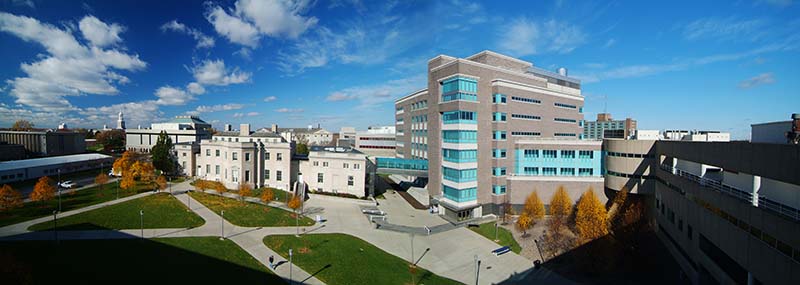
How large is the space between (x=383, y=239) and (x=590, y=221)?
78.8 feet

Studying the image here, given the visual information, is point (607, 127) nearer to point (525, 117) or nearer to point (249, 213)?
point (525, 117)

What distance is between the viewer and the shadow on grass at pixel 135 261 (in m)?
23.8

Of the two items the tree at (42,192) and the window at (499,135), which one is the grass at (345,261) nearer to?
the window at (499,135)

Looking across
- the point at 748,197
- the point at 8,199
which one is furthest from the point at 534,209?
the point at 8,199

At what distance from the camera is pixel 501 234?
40.0m

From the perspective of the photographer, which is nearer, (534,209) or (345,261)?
(345,261)

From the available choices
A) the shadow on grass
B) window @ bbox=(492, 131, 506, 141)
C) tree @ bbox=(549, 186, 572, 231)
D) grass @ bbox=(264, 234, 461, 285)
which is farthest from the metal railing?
the shadow on grass

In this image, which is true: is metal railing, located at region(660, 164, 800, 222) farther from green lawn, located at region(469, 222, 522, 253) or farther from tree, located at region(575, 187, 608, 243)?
green lawn, located at region(469, 222, 522, 253)

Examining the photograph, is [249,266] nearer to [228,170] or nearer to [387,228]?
[387,228]

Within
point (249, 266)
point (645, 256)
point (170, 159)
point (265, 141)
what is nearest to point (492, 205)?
point (645, 256)

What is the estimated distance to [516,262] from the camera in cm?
3228

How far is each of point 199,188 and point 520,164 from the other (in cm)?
5530

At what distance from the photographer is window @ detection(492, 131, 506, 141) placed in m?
48.0

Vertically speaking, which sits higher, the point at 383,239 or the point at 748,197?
the point at 748,197
